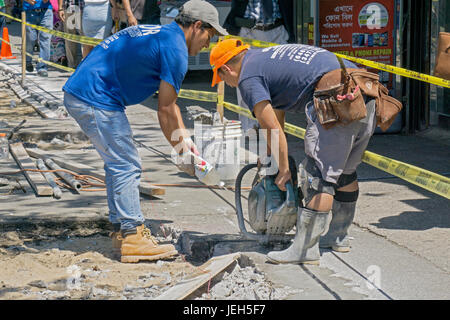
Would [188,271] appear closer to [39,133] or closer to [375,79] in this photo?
[375,79]

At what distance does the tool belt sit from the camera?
4609mm

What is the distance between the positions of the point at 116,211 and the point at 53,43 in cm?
1149

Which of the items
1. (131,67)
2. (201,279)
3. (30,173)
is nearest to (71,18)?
(30,173)

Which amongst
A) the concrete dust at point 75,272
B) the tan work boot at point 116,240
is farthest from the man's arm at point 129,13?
the tan work boot at point 116,240

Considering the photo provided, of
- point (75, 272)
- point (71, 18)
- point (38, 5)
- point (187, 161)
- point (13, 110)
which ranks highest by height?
point (38, 5)

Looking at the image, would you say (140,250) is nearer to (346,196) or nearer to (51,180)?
(346,196)

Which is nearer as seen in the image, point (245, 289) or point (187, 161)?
point (245, 289)

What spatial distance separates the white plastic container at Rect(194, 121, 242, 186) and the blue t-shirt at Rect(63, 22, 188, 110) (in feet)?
5.93

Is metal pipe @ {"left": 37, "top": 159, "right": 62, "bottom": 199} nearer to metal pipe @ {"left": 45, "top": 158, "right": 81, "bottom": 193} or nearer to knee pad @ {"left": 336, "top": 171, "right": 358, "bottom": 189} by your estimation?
metal pipe @ {"left": 45, "top": 158, "right": 81, "bottom": 193}

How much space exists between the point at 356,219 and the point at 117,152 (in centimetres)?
196

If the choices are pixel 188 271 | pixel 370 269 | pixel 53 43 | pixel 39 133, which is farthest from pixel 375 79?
pixel 53 43

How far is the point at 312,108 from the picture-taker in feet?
15.7

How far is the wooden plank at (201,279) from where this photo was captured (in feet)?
13.8
